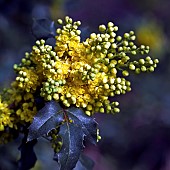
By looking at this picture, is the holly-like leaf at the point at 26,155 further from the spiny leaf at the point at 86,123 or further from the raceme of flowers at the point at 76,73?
the spiny leaf at the point at 86,123

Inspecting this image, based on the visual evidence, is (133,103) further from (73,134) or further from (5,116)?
(73,134)

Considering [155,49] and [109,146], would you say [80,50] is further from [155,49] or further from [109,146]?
[109,146]

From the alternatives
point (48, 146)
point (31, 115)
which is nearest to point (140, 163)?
point (48, 146)

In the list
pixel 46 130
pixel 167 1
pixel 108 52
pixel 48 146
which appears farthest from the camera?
pixel 167 1

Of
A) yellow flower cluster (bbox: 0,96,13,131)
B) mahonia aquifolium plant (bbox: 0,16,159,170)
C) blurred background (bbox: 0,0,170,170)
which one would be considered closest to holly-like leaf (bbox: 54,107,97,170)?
mahonia aquifolium plant (bbox: 0,16,159,170)

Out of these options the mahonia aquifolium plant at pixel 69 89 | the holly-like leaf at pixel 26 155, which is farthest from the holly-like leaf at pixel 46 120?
the holly-like leaf at pixel 26 155

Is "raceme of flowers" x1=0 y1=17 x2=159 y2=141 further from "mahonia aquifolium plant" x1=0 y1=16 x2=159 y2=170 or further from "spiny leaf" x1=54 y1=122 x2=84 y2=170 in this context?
"spiny leaf" x1=54 y1=122 x2=84 y2=170
